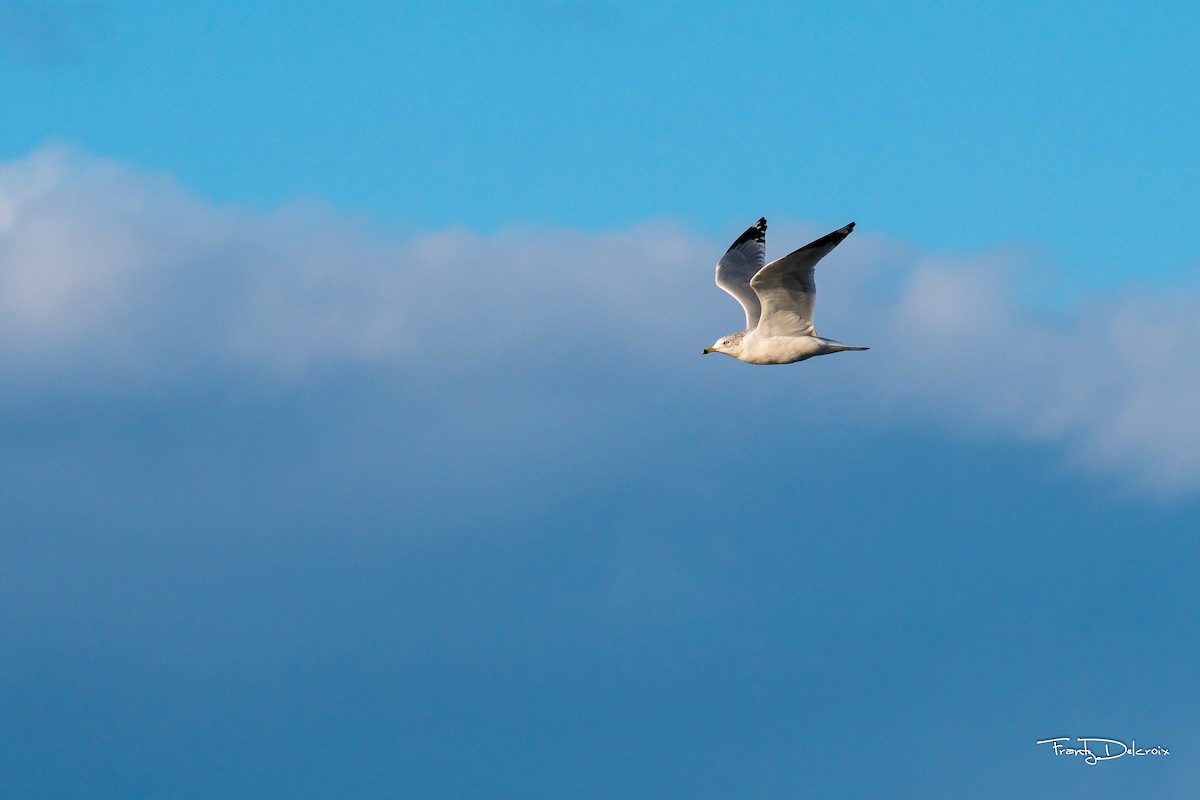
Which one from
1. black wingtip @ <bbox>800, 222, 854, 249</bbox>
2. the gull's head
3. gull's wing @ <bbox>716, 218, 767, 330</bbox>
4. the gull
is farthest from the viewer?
gull's wing @ <bbox>716, 218, 767, 330</bbox>

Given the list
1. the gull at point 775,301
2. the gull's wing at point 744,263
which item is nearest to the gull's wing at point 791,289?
the gull at point 775,301

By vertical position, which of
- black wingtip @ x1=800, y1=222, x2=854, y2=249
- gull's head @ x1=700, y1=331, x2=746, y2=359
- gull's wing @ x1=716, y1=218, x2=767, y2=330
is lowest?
black wingtip @ x1=800, y1=222, x2=854, y2=249

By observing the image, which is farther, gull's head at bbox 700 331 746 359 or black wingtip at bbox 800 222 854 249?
gull's head at bbox 700 331 746 359

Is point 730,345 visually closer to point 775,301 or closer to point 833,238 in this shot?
point 775,301

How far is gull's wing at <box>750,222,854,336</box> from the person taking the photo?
30594 millimetres

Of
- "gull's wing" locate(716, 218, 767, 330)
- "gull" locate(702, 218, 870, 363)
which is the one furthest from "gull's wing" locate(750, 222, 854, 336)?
"gull's wing" locate(716, 218, 767, 330)

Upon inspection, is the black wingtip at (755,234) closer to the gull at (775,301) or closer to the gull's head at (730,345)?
the gull at (775,301)

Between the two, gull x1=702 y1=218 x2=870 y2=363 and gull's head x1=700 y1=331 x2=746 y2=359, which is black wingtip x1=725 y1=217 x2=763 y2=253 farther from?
gull's head x1=700 y1=331 x2=746 y2=359

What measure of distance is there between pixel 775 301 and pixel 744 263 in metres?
4.71

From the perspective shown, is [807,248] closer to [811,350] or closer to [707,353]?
[811,350]

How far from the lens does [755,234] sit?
3834 centimetres

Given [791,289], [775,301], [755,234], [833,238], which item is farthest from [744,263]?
[833,238]

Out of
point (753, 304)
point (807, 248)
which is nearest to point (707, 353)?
point (753, 304)

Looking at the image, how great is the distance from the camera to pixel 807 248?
3052 cm
